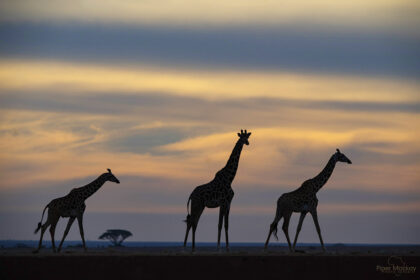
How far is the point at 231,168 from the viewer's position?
3788cm

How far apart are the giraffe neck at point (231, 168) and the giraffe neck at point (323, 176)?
368 centimetres

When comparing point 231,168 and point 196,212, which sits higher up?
point 231,168

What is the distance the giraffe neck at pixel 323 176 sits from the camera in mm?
39000

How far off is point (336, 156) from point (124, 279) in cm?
1426

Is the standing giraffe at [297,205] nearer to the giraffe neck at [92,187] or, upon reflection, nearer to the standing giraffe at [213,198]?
the standing giraffe at [213,198]

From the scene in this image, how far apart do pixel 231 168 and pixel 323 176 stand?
173 inches

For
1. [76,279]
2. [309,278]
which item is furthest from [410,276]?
[76,279]

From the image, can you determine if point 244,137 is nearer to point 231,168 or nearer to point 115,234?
point 231,168

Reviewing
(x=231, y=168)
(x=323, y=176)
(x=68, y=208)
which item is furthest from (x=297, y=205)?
(x=68, y=208)

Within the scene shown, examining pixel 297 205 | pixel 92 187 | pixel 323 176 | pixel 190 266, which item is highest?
pixel 323 176

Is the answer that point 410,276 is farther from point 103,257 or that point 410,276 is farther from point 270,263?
point 103,257

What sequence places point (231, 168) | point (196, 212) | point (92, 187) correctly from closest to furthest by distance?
point (196, 212), point (231, 168), point (92, 187)

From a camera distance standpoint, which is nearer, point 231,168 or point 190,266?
point 190,266

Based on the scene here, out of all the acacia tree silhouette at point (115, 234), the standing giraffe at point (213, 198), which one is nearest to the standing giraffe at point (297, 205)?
the standing giraffe at point (213, 198)
